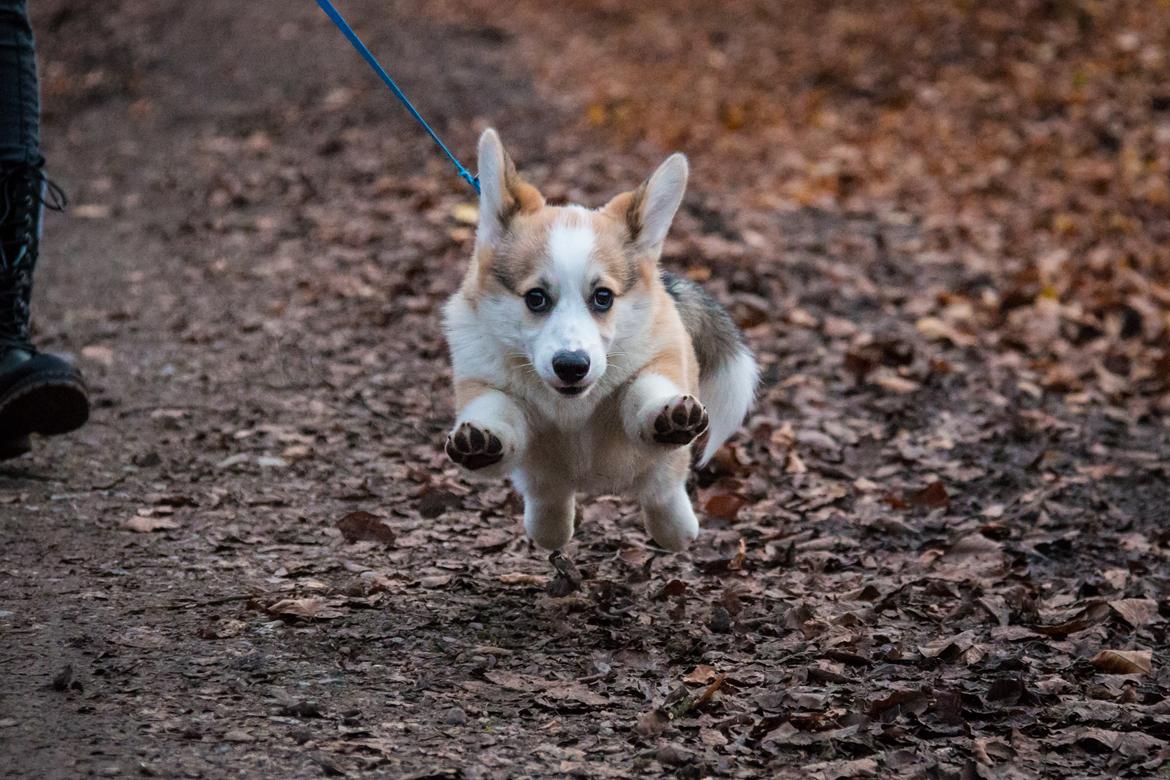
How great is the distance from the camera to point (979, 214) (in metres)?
8.77

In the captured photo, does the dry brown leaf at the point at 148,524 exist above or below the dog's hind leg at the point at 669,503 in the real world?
below

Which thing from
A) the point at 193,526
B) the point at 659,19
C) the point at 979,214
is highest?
the point at 659,19

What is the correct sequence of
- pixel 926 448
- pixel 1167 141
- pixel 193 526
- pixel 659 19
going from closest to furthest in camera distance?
pixel 193 526
pixel 926 448
pixel 1167 141
pixel 659 19

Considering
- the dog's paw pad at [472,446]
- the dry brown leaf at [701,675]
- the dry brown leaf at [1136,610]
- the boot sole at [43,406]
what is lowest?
the dry brown leaf at [701,675]

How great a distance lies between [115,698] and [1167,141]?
29.2ft

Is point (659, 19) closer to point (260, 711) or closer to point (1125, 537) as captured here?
point (1125, 537)

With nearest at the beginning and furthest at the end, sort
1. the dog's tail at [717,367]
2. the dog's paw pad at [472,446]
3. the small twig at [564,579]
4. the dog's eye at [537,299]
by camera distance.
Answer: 1. the dog's paw pad at [472,446]
2. the dog's eye at [537,299]
3. the small twig at [564,579]
4. the dog's tail at [717,367]

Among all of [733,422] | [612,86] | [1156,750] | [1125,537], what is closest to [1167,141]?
[612,86]

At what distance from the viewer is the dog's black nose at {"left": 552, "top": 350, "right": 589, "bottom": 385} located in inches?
134

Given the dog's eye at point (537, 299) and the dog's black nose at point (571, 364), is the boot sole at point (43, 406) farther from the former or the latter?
the dog's black nose at point (571, 364)

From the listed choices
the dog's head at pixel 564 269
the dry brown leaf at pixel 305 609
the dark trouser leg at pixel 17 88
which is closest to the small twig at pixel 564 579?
the dry brown leaf at pixel 305 609

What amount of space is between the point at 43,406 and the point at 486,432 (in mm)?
1907

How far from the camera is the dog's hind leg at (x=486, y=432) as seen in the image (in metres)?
3.33

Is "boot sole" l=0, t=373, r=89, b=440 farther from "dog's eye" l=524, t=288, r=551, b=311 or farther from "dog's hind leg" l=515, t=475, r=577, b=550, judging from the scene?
"dog's eye" l=524, t=288, r=551, b=311
